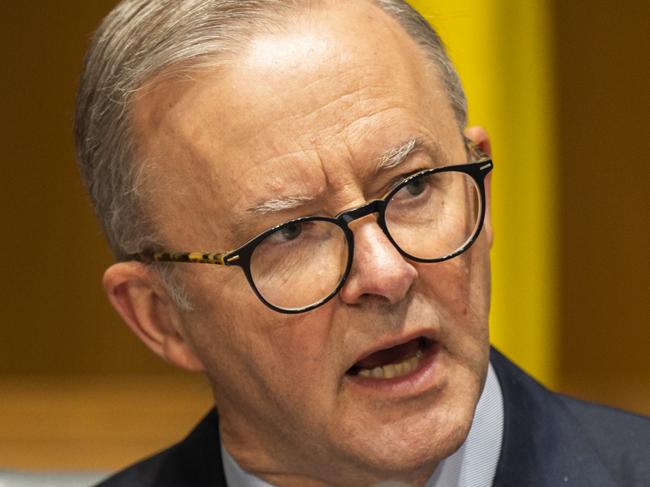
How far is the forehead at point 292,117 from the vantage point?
4.49 feet

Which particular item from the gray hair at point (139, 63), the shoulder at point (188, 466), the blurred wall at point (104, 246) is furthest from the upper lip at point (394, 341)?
the blurred wall at point (104, 246)

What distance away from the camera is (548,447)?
1.49 meters

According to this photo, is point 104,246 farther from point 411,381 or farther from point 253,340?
point 411,381

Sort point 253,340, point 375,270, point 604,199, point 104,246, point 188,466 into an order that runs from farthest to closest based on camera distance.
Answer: point 104,246 → point 604,199 → point 188,466 → point 253,340 → point 375,270

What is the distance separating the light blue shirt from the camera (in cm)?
146

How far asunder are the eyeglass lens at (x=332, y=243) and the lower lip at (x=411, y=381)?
0.11 meters

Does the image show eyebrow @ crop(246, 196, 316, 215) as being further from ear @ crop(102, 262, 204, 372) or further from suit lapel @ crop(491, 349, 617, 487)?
suit lapel @ crop(491, 349, 617, 487)

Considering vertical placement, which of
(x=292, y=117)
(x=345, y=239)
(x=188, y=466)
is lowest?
(x=188, y=466)

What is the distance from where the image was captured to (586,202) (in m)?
3.30

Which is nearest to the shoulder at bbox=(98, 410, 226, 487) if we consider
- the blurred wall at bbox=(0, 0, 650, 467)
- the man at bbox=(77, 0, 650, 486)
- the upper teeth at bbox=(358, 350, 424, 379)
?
the man at bbox=(77, 0, 650, 486)

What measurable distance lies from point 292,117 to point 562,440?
539 mm

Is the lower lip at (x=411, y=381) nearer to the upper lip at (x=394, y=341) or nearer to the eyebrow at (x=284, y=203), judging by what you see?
the upper lip at (x=394, y=341)

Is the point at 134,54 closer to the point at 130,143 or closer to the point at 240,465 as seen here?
the point at 130,143

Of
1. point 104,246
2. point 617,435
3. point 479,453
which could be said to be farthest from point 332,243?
point 104,246
